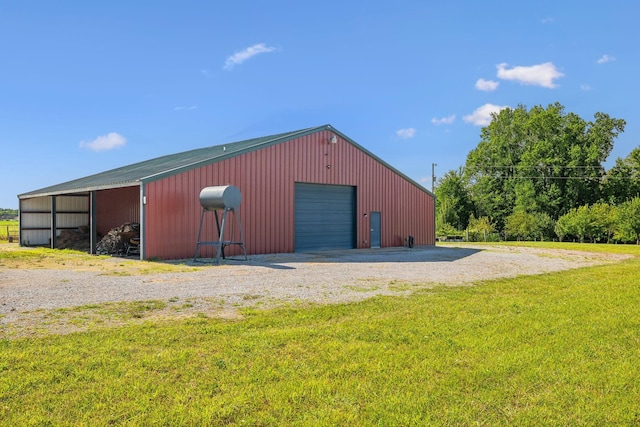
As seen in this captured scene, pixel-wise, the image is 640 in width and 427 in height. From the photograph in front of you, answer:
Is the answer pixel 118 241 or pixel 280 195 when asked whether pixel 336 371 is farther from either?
pixel 118 241

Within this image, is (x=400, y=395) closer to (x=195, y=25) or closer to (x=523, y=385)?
(x=523, y=385)

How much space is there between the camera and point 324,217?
782 inches

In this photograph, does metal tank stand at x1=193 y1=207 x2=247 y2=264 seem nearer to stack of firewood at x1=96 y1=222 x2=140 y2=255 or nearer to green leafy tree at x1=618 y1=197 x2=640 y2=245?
stack of firewood at x1=96 y1=222 x2=140 y2=255

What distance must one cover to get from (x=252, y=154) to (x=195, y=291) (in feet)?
31.6

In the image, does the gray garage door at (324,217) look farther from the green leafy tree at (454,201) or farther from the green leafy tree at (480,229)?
the green leafy tree at (454,201)

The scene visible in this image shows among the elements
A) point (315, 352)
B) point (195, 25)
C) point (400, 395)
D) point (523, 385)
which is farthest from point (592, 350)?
point (195, 25)

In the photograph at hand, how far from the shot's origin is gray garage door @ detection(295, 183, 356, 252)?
18938mm

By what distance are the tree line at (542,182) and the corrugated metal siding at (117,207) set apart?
28602mm

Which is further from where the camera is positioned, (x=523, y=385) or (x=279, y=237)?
→ (x=279, y=237)

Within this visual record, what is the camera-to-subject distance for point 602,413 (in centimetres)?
326

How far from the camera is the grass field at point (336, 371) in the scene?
322 centimetres

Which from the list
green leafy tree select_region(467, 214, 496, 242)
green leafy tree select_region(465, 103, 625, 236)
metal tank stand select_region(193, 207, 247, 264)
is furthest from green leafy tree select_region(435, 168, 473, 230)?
metal tank stand select_region(193, 207, 247, 264)

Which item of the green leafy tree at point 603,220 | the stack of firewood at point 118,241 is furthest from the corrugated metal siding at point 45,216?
the green leafy tree at point 603,220

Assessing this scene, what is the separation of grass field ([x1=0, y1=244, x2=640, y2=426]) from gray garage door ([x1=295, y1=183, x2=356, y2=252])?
12.6 meters
